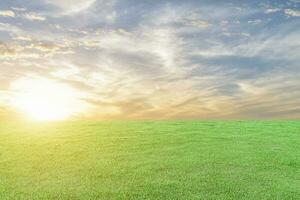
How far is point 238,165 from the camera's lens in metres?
13.8

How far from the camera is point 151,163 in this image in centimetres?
1376

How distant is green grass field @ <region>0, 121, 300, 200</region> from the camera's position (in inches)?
436

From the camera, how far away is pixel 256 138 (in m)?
19.4

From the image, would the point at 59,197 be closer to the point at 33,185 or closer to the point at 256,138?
the point at 33,185

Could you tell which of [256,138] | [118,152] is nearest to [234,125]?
[256,138]

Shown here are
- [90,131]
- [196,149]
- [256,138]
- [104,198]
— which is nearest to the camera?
[104,198]

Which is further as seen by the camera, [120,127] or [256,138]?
[120,127]

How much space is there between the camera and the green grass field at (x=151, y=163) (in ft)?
36.4

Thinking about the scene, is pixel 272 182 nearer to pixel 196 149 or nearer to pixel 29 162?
pixel 196 149

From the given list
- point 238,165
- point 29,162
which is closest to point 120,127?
point 29,162

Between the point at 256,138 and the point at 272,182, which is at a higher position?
the point at 256,138

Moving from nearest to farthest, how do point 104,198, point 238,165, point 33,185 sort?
point 104,198 → point 33,185 → point 238,165

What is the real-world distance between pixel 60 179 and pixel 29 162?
8.89ft

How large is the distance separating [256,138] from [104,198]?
424 inches
